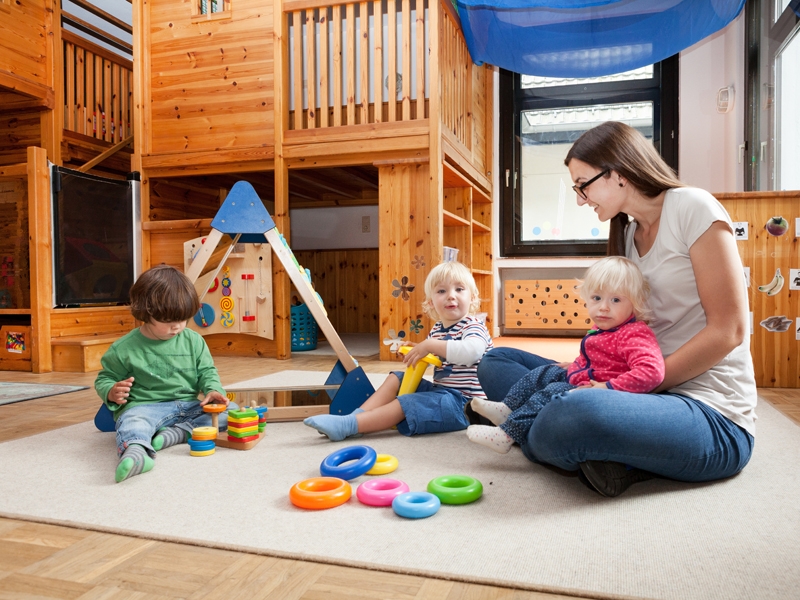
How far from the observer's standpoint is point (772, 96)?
339cm

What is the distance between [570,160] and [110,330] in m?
2.94

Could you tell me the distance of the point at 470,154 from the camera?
4211 millimetres

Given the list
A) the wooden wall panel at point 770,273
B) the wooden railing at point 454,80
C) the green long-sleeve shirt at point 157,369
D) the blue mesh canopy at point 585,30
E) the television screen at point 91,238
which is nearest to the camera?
the green long-sleeve shirt at point 157,369

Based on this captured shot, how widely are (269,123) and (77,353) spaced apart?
1645 millimetres

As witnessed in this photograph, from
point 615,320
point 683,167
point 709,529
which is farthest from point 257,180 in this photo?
point 709,529

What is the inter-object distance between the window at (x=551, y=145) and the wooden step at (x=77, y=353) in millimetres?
3148

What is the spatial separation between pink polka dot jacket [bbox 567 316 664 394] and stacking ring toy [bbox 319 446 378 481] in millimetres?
490

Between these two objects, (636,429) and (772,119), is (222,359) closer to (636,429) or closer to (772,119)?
(636,429)

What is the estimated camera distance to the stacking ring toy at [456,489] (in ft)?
3.70

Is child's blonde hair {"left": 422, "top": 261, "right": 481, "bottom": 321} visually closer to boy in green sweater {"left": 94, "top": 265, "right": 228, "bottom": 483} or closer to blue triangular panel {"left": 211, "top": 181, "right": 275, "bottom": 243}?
blue triangular panel {"left": 211, "top": 181, "right": 275, "bottom": 243}

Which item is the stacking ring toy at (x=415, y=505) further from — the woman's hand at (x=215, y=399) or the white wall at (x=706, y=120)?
the white wall at (x=706, y=120)

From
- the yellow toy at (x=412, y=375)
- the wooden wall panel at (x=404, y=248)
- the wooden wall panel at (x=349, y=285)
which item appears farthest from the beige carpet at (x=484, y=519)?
the wooden wall panel at (x=349, y=285)

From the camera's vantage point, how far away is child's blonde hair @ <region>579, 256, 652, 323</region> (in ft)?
4.18

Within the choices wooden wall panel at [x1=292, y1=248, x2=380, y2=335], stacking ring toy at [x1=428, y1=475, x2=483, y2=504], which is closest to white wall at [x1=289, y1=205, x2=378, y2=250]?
wooden wall panel at [x1=292, y1=248, x2=380, y2=335]
